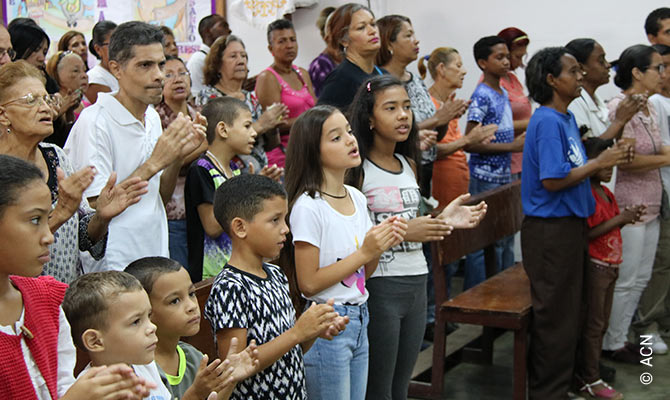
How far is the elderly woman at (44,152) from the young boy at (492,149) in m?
3.31

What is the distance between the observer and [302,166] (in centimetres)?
303

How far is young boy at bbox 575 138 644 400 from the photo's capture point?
14.5ft

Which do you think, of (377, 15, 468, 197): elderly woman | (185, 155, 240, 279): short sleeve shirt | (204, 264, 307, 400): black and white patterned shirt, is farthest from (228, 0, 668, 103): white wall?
(204, 264, 307, 400): black and white patterned shirt

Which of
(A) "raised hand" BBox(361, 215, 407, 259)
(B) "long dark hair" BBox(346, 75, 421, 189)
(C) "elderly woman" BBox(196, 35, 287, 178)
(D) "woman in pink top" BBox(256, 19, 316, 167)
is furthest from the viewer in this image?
(D) "woman in pink top" BBox(256, 19, 316, 167)

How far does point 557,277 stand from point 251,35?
4.68 metres

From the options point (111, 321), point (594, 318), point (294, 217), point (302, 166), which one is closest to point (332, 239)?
point (294, 217)

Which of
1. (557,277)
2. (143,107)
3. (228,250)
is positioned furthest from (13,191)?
(557,277)

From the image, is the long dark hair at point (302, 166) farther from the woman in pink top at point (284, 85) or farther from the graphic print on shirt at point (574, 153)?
the woman in pink top at point (284, 85)

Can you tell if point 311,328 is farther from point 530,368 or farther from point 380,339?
point 530,368

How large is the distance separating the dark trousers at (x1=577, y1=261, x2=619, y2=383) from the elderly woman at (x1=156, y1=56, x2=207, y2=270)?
2131mm

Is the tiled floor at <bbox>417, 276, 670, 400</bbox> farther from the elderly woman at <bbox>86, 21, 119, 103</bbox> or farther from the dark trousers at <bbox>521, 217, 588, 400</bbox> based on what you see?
the elderly woman at <bbox>86, 21, 119, 103</bbox>

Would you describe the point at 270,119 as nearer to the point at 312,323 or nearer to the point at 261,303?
the point at 261,303

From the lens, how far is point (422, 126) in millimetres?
4590

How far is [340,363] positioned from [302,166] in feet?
2.36
